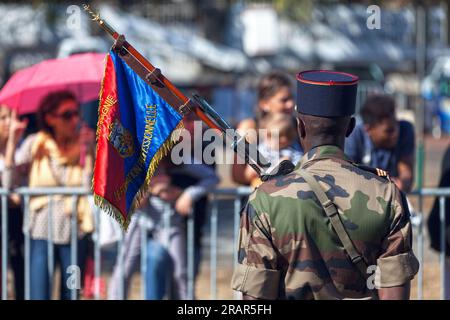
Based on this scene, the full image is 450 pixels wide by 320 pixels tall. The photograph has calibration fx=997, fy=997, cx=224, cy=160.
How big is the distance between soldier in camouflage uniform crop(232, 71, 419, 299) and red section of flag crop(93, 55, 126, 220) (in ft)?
2.77

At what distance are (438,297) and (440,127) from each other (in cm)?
A: 2128

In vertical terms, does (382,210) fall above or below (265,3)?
below

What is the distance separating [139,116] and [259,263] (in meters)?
1.07

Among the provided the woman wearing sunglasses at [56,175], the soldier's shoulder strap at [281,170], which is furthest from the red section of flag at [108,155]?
the woman wearing sunglasses at [56,175]

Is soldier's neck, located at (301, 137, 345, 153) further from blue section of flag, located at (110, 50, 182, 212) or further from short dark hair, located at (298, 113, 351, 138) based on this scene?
blue section of flag, located at (110, 50, 182, 212)

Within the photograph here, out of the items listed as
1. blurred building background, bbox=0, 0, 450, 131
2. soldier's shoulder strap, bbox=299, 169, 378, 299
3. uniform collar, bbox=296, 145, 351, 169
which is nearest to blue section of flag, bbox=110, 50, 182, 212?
uniform collar, bbox=296, 145, 351, 169

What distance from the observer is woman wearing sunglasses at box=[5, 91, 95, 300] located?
639cm

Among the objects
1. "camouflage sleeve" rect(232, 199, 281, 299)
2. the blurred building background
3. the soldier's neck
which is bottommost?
"camouflage sleeve" rect(232, 199, 281, 299)

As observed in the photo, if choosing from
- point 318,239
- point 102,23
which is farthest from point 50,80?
point 318,239

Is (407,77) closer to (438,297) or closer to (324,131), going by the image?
(438,297)

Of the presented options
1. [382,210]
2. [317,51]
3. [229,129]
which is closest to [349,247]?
[382,210]

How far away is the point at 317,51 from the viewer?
104 ft

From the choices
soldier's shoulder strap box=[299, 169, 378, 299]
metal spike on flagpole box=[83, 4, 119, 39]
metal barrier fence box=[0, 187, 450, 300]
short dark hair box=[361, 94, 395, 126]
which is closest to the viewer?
soldier's shoulder strap box=[299, 169, 378, 299]

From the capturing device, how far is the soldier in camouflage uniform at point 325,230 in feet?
11.5
